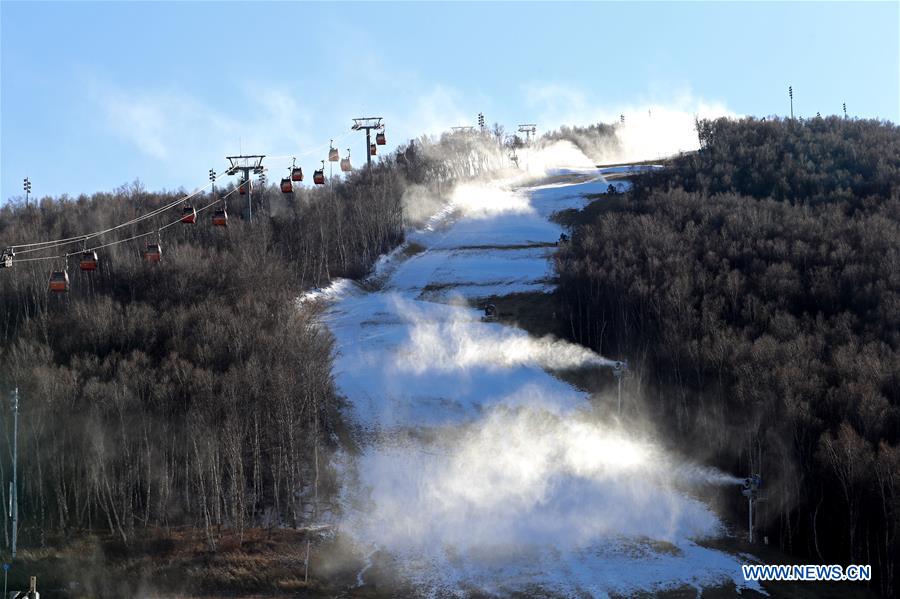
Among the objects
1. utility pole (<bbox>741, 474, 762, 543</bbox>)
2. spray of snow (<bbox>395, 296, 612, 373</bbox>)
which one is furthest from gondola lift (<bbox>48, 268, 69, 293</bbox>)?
spray of snow (<bbox>395, 296, 612, 373</bbox>)

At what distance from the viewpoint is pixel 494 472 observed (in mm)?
52062

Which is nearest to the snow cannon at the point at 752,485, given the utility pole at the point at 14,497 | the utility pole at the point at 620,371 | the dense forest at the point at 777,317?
the dense forest at the point at 777,317

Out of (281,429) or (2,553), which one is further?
(281,429)

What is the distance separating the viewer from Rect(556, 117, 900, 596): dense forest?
43.0 m

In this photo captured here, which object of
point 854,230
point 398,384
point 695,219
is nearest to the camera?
point 398,384

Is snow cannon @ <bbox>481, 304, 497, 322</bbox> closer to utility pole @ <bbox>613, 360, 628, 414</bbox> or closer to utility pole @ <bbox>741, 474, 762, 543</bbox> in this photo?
utility pole @ <bbox>613, 360, 628, 414</bbox>

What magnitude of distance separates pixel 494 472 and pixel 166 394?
17.4 metres

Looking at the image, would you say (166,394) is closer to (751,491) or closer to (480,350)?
(480,350)

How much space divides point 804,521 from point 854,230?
121 feet

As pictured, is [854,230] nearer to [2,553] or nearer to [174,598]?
[174,598]

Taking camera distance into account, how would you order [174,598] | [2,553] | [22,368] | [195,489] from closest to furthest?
[174,598], [2,553], [195,489], [22,368]

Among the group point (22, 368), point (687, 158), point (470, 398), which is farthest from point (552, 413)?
point (687, 158)

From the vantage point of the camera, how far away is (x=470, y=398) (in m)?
60.4

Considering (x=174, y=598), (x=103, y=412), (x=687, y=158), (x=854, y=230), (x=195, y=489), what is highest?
(x=687, y=158)
